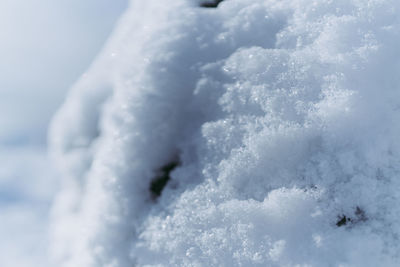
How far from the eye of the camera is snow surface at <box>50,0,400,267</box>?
1.88m

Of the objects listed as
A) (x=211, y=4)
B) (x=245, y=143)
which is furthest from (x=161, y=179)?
(x=211, y=4)

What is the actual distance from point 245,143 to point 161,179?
1.77 ft

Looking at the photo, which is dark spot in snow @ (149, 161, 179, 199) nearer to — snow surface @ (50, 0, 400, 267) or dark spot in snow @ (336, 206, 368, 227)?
snow surface @ (50, 0, 400, 267)

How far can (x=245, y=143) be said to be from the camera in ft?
6.96

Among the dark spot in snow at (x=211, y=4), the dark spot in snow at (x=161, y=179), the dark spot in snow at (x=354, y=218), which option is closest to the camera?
the dark spot in snow at (x=354, y=218)

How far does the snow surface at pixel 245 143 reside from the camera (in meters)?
1.88

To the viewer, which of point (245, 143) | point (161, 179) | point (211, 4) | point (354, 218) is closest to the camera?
point (354, 218)

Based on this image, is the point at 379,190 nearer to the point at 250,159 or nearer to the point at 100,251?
the point at 250,159

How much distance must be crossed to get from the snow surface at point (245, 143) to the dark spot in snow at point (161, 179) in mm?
38

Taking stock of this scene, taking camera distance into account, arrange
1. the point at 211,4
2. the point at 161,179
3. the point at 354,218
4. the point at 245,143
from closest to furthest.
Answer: the point at 354,218 → the point at 245,143 → the point at 161,179 → the point at 211,4

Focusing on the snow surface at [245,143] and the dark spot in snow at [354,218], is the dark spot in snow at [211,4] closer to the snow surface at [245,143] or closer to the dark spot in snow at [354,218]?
the snow surface at [245,143]

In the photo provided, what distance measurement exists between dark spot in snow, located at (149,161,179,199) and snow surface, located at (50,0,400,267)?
38mm

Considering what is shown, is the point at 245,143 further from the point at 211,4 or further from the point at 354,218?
the point at 211,4

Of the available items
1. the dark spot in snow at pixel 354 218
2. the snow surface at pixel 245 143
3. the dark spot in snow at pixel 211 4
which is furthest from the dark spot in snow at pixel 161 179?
the dark spot in snow at pixel 211 4
